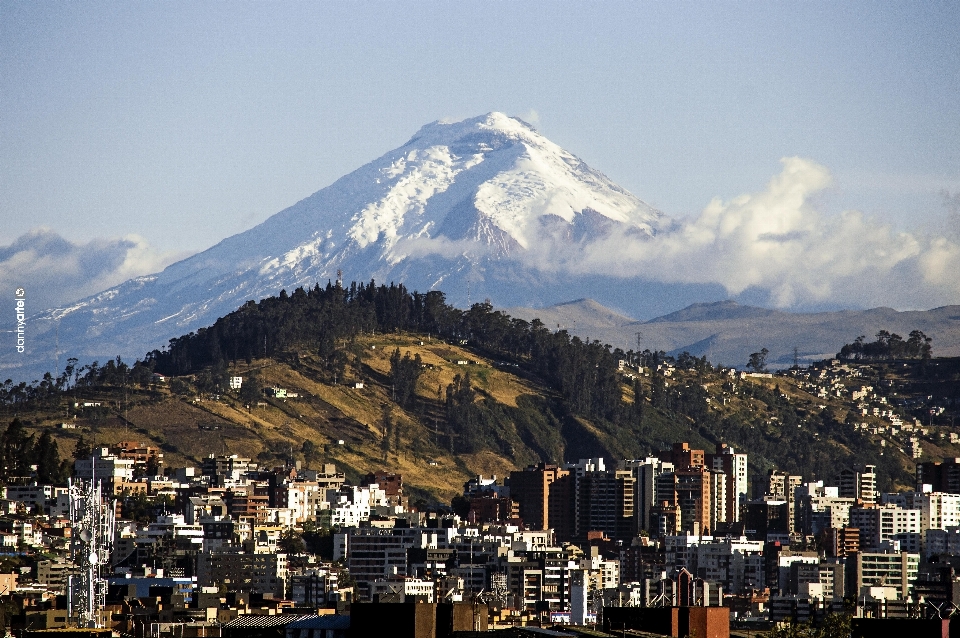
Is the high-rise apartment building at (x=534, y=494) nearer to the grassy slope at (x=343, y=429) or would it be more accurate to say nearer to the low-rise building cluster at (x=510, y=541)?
the low-rise building cluster at (x=510, y=541)

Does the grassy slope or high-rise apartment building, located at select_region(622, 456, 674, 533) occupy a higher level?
the grassy slope

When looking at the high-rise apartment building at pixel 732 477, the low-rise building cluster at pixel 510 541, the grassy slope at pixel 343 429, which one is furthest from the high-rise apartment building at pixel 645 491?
the grassy slope at pixel 343 429

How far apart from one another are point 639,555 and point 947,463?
171 feet

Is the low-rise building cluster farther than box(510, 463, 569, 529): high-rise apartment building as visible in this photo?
No

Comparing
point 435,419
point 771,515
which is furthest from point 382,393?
point 771,515

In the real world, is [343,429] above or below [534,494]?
above

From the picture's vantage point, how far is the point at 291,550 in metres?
130

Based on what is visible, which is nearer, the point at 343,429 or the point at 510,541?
the point at 510,541

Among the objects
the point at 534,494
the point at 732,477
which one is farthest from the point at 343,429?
the point at 732,477

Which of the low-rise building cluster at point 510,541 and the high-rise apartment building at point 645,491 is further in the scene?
the high-rise apartment building at point 645,491

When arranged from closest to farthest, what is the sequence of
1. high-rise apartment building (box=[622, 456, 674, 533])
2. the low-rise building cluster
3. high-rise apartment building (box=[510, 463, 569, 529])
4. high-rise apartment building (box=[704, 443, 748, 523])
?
the low-rise building cluster < high-rise apartment building (box=[622, 456, 674, 533]) < high-rise apartment building (box=[510, 463, 569, 529]) < high-rise apartment building (box=[704, 443, 748, 523])

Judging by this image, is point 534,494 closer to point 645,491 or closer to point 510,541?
point 645,491

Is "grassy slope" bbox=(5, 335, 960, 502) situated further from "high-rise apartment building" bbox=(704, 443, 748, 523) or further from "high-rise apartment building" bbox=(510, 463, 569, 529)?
"high-rise apartment building" bbox=(704, 443, 748, 523)

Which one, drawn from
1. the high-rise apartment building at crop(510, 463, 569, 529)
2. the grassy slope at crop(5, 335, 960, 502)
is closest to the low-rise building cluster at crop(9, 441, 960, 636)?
the high-rise apartment building at crop(510, 463, 569, 529)
